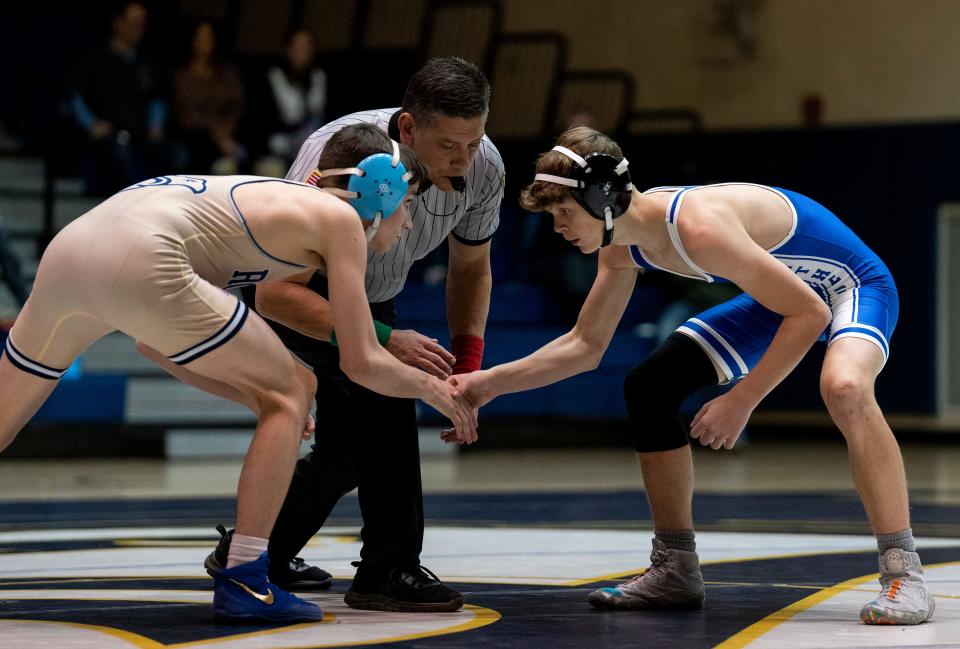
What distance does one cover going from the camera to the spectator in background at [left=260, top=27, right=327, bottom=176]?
36.0 ft

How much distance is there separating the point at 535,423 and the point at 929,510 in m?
5.08

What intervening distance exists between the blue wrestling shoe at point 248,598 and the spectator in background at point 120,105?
7412 millimetres

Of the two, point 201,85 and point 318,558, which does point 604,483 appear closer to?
point 318,558

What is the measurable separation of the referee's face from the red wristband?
1.69 feet

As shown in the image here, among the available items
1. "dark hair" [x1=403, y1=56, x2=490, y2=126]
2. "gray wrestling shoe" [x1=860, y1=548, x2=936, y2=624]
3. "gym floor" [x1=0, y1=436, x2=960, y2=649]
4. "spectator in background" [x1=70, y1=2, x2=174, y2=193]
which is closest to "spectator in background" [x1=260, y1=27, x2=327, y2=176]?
"spectator in background" [x1=70, y1=2, x2=174, y2=193]

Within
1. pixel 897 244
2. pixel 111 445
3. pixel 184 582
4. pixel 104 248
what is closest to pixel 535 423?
pixel 111 445

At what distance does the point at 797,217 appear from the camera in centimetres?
384

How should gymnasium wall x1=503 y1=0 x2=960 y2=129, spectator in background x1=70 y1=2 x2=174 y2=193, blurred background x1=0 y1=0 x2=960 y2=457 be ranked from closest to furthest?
1. spectator in background x1=70 y1=2 x2=174 y2=193
2. blurred background x1=0 y1=0 x2=960 y2=457
3. gymnasium wall x1=503 y1=0 x2=960 y2=129

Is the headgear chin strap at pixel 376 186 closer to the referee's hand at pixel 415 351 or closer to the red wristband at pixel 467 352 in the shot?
the referee's hand at pixel 415 351

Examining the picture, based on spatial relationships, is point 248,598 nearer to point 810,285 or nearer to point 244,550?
point 244,550

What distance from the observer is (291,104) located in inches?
436

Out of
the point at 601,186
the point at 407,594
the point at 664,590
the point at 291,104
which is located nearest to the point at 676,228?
the point at 601,186

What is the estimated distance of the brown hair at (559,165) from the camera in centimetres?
A: 370

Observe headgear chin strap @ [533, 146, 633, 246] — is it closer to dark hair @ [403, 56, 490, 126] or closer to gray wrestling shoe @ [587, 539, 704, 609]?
dark hair @ [403, 56, 490, 126]
